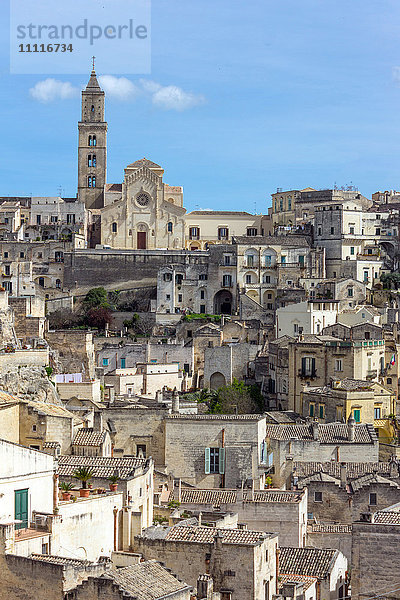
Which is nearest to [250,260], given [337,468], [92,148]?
[92,148]

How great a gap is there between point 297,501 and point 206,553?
8024 millimetres

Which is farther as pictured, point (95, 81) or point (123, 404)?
point (95, 81)

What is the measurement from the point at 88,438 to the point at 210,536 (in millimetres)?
10432

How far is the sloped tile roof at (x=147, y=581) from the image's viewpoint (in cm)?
1956

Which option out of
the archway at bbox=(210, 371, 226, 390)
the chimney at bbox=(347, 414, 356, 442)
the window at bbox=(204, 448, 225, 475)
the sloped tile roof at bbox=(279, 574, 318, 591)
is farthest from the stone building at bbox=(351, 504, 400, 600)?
the archway at bbox=(210, 371, 226, 390)

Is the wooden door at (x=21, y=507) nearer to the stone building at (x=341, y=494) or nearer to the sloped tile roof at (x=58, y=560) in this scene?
the sloped tile roof at (x=58, y=560)

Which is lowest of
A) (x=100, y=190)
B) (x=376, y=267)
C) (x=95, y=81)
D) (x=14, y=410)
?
(x=14, y=410)

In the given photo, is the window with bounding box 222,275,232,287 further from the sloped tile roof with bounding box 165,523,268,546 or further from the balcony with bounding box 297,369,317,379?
the sloped tile roof with bounding box 165,523,268,546

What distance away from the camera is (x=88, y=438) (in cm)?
3275

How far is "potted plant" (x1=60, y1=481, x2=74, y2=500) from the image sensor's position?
24.8 meters

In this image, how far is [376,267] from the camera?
242ft

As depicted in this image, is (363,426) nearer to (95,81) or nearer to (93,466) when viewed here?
(93,466)

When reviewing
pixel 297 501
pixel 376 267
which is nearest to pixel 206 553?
pixel 297 501

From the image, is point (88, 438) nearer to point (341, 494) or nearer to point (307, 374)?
point (341, 494)
